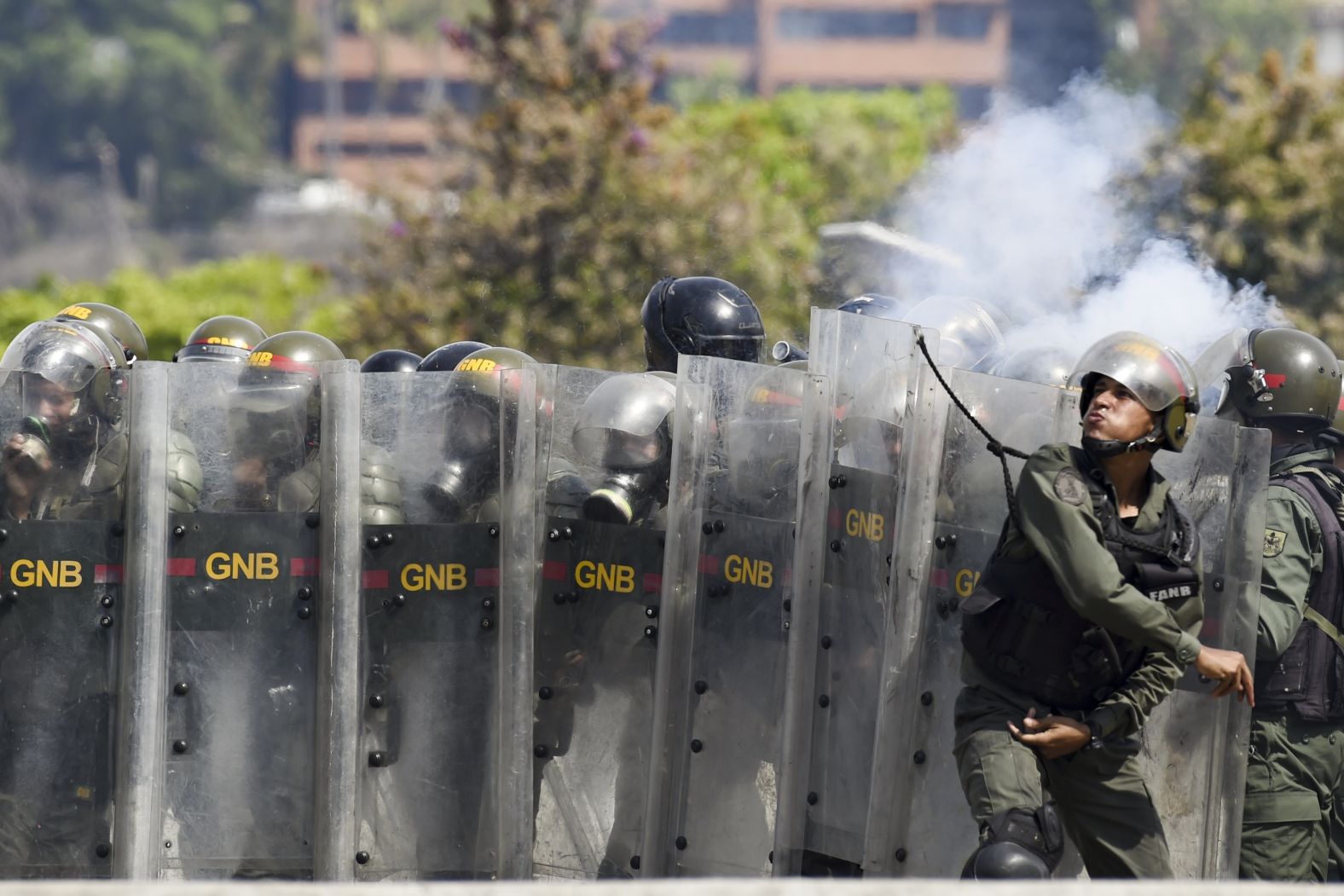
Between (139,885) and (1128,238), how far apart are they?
1079 centimetres

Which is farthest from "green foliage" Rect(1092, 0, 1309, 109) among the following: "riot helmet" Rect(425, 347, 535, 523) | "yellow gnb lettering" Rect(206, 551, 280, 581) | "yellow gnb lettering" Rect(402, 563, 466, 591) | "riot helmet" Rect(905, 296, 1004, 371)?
"yellow gnb lettering" Rect(206, 551, 280, 581)

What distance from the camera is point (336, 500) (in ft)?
19.8

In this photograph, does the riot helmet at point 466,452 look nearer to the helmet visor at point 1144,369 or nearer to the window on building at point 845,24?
the helmet visor at point 1144,369

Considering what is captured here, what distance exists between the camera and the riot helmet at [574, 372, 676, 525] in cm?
643

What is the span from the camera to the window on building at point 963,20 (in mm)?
103938

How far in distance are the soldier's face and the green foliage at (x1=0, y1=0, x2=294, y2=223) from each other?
101201 mm

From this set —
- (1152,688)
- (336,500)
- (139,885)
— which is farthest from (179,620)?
(1152,688)

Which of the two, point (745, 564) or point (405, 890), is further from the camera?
point (745, 564)

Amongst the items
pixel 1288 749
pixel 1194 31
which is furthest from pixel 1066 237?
pixel 1194 31

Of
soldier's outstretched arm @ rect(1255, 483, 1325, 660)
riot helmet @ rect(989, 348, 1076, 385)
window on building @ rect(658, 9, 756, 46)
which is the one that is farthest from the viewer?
window on building @ rect(658, 9, 756, 46)

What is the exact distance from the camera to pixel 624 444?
6469mm

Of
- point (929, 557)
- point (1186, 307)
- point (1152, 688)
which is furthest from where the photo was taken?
point (1186, 307)

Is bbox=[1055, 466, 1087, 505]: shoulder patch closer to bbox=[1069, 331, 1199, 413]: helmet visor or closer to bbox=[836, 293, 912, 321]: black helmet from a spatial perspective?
bbox=[1069, 331, 1199, 413]: helmet visor

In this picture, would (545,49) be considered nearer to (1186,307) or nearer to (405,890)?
(1186,307)
